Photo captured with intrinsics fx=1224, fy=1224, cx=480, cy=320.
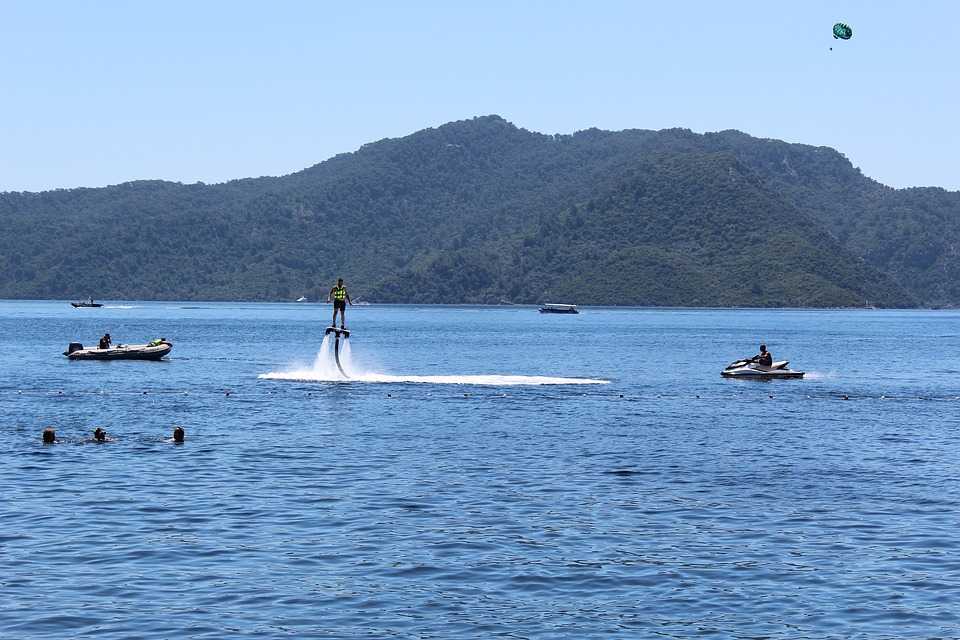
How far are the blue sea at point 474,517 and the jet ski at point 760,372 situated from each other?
1736 cm

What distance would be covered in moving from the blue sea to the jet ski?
17.4 meters

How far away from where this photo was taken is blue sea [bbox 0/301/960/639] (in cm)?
2233

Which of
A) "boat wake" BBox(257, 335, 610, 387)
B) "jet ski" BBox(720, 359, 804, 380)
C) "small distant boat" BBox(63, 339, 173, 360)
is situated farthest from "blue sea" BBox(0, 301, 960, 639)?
"small distant boat" BBox(63, 339, 173, 360)

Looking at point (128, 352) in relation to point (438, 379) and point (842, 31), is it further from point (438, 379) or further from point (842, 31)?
point (842, 31)

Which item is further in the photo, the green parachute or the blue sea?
the green parachute

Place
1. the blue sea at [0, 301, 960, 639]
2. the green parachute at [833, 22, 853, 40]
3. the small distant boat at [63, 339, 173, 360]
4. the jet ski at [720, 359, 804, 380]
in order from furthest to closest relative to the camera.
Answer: the small distant boat at [63, 339, 173, 360] → the jet ski at [720, 359, 804, 380] → the green parachute at [833, 22, 853, 40] → the blue sea at [0, 301, 960, 639]

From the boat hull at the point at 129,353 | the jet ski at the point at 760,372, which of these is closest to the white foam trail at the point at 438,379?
the jet ski at the point at 760,372

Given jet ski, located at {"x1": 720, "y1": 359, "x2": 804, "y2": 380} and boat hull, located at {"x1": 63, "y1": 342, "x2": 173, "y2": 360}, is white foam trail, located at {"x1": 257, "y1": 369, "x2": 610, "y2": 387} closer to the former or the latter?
jet ski, located at {"x1": 720, "y1": 359, "x2": 804, "y2": 380}

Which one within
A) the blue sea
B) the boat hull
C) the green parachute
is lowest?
the blue sea

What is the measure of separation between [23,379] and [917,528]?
67.6m

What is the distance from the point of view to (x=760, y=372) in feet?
286

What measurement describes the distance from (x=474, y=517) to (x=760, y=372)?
5968 cm

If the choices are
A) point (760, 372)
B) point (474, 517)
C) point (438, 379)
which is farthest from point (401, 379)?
point (474, 517)

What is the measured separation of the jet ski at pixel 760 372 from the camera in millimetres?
87438
